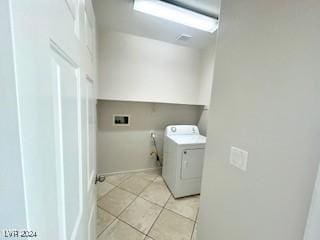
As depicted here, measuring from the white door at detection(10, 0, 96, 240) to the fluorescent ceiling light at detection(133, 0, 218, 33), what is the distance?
141 centimetres

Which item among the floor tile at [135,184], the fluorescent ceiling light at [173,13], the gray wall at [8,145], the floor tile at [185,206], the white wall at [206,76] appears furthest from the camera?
the white wall at [206,76]

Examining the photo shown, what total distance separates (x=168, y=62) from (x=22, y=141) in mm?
2697

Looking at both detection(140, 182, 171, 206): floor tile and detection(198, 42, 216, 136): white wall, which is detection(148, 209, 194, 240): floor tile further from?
detection(198, 42, 216, 136): white wall

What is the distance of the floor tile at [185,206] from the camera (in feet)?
6.72

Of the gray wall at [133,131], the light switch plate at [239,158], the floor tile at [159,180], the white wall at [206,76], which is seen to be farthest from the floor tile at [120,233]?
the white wall at [206,76]

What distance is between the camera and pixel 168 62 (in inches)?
107

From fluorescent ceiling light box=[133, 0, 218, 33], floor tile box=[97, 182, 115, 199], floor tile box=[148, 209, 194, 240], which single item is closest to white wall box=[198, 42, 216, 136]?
fluorescent ceiling light box=[133, 0, 218, 33]

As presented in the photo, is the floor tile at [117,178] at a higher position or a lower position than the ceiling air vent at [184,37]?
lower

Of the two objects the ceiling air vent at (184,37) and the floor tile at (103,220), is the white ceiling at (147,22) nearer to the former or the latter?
the ceiling air vent at (184,37)

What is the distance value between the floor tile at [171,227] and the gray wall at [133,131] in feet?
4.13

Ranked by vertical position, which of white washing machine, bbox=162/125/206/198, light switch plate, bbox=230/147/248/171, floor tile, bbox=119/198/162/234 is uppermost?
light switch plate, bbox=230/147/248/171

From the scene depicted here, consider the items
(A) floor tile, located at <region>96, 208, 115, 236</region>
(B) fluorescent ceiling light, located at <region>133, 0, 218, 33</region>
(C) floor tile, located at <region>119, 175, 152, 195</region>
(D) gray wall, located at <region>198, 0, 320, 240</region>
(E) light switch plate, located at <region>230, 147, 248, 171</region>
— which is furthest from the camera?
(C) floor tile, located at <region>119, 175, 152, 195</region>

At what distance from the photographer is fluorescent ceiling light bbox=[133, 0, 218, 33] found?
1.64m

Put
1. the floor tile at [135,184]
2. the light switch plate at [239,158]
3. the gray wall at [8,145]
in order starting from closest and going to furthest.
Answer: the gray wall at [8,145] < the light switch plate at [239,158] < the floor tile at [135,184]
